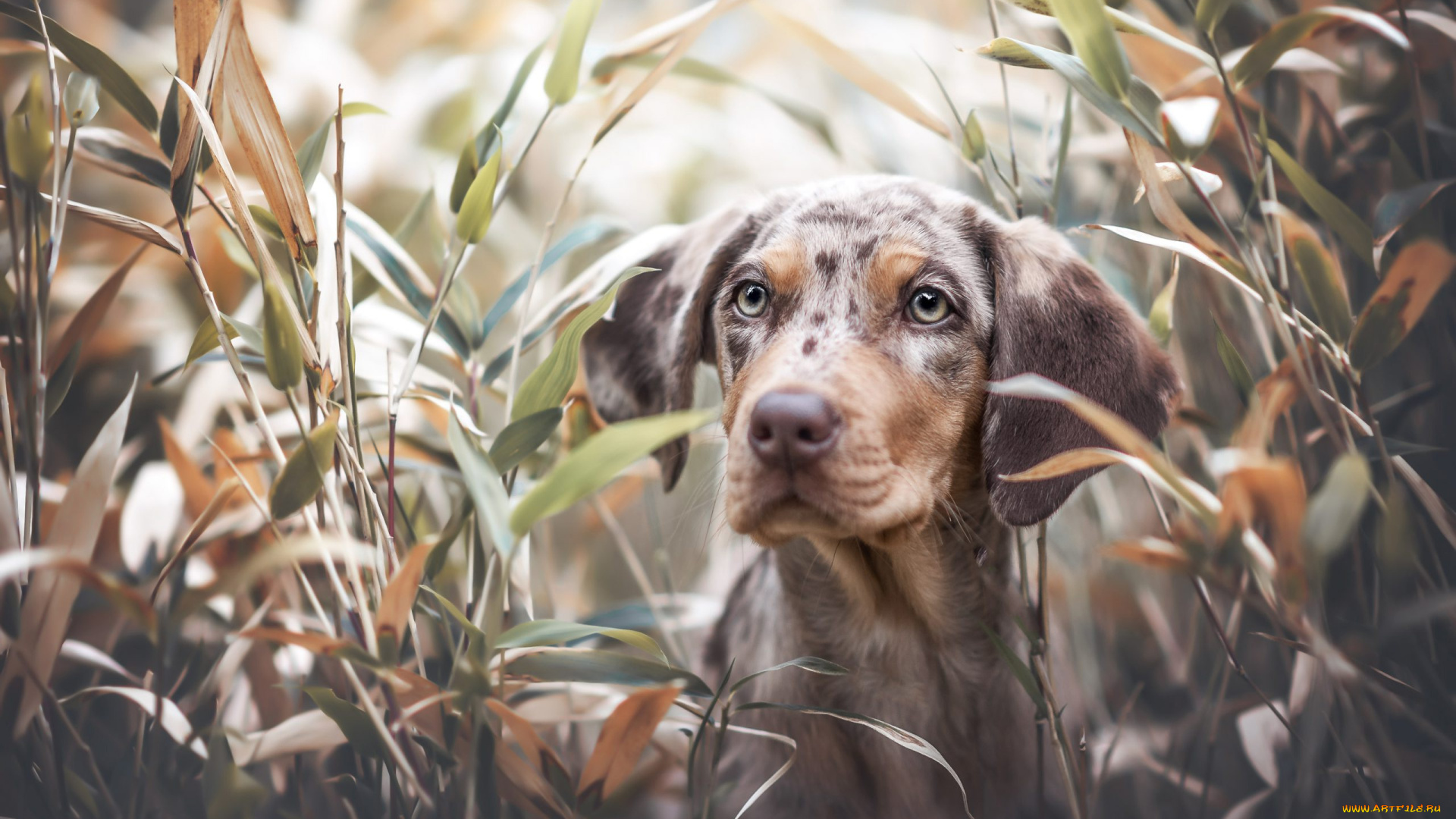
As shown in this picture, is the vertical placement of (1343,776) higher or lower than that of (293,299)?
lower

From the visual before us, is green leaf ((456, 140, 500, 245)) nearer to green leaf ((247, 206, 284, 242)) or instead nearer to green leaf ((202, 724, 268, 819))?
green leaf ((247, 206, 284, 242))

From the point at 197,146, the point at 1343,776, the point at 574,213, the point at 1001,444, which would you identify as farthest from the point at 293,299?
the point at 1343,776

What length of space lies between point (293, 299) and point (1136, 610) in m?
2.42

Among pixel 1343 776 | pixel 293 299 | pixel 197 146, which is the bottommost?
pixel 1343 776

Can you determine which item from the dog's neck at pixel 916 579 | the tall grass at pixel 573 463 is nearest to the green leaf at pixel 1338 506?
the tall grass at pixel 573 463

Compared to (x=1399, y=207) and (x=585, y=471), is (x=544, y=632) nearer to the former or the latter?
(x=585, y=471)

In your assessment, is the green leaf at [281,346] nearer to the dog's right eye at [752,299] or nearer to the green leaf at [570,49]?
the green leaf at [570,49]

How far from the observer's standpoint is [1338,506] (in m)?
1.04

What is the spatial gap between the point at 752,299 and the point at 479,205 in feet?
1.92

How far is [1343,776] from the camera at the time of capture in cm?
146

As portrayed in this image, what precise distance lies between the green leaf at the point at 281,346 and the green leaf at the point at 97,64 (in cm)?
49

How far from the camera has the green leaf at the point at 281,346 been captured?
1.16 meters

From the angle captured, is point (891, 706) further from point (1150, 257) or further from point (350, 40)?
point (350, 40)

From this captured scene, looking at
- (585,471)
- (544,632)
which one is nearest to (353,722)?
(544,632)
